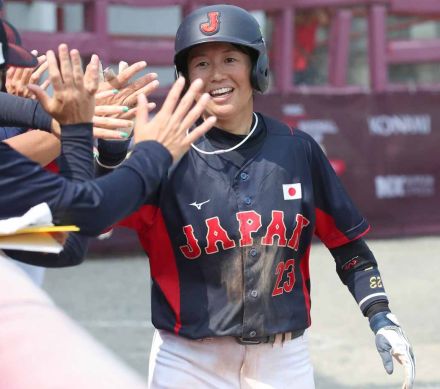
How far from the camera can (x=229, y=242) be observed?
11.7ft

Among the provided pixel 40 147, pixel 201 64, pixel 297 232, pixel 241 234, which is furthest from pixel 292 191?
pixel 40 147

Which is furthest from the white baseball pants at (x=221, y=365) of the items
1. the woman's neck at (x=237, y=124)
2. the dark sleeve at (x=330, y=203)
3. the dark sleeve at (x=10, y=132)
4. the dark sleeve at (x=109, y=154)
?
the dark sleeve at (x=10, y=132)

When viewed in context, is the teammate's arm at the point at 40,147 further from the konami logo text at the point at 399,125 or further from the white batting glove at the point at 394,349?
the konami logo text at the point at 399,125

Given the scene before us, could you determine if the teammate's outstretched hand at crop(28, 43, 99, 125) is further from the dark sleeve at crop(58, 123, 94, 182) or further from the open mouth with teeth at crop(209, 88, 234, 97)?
the open mouth with teeth at crop(209, 88, 234, 97)

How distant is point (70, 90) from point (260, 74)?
111 cm

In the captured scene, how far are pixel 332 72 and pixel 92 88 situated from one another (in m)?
9.66

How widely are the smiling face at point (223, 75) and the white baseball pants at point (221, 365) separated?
750mm

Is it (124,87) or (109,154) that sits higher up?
(124,87)

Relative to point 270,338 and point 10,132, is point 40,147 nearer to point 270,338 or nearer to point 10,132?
point 10,132

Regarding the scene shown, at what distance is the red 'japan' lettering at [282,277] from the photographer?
3.60 meters

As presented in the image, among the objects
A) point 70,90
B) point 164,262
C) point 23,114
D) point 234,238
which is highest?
point 70,90

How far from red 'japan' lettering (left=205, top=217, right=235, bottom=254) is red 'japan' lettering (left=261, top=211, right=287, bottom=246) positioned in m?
0.12

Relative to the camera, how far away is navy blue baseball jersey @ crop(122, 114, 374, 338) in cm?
356

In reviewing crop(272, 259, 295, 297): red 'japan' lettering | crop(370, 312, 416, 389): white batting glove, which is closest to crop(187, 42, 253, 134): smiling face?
crop(272, 259, 295, 297): red 'japan' lettering
